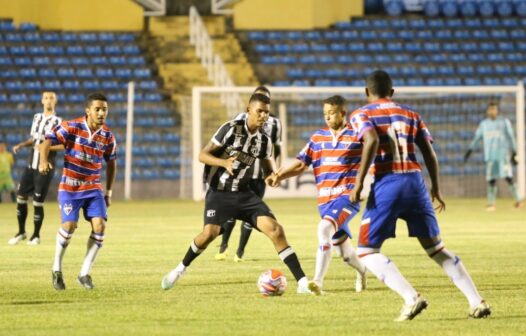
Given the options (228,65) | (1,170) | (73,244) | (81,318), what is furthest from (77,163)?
(228,65)

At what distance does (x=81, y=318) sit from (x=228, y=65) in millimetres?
28081

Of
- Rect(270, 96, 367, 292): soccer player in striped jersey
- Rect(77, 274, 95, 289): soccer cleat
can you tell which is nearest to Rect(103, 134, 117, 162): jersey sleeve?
Rect(77, 274, 95, 289): soccer cleat

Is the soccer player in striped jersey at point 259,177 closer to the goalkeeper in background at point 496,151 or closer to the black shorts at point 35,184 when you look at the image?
the black shorts at point 35,184

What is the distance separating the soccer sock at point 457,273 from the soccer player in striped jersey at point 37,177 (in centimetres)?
840

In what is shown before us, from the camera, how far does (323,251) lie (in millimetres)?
10781

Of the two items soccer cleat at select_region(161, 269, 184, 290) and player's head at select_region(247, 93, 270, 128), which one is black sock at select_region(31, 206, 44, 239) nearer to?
soccer cleat at select_region(161, 269, 184, 290)

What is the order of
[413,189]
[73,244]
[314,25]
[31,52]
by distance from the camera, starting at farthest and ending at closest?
[314,25]
[31,52]
[73,244]
[413,189]

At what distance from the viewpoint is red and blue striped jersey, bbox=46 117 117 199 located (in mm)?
11570

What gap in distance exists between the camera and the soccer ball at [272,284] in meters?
10.5

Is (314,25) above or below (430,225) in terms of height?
above

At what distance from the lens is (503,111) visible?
107 feet

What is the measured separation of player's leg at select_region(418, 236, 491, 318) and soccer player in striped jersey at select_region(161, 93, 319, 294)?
1911 mm

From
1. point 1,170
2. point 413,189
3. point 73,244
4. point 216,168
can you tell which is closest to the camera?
point 413,189

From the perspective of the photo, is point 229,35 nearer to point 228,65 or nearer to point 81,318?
point 228,65
